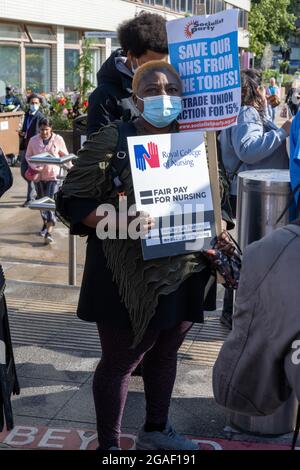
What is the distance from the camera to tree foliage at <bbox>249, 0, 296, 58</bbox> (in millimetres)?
57938

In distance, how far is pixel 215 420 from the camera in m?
3.77

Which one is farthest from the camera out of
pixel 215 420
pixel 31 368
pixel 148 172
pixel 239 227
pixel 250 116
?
pixel 250 116

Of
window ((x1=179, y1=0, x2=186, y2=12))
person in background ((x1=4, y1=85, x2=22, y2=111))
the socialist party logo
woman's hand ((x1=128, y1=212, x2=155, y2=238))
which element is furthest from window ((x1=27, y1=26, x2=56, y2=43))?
woman's hand ((x1=128, y1=212, x2=155, y2=238))

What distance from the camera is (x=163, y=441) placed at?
326 cm

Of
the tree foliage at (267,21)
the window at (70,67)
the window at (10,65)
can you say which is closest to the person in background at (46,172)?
the window at (10,65)

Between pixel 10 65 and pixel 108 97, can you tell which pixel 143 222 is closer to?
pixel 108 97

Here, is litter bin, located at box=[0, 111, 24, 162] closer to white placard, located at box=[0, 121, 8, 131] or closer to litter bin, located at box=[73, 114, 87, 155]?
white placard, located at box=[0, 121, 8, 131]

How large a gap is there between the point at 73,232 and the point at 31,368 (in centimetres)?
165

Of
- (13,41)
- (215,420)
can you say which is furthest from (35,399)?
(13,41)

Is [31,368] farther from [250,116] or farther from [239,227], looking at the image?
[250,116]

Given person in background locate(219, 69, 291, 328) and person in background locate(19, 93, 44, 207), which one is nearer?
person in background locate(219, 69, 291, 328)

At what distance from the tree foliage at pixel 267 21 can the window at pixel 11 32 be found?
33.7 meters

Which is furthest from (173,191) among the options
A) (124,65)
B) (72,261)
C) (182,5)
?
(182,5)

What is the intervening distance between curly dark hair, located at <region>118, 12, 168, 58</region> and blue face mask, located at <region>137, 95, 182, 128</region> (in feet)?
2.22
